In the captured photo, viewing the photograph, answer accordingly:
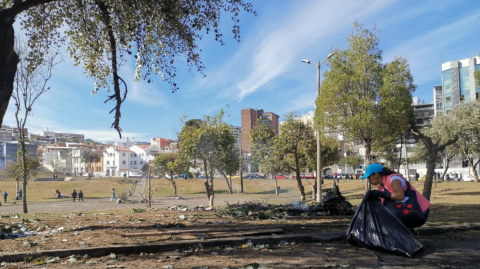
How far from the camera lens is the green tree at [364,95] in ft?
46.5

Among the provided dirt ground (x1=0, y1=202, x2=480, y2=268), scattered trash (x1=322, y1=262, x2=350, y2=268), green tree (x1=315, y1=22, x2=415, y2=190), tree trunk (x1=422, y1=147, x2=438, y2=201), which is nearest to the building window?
green tree (x1=315, y1=22, x2=415, y2=190)

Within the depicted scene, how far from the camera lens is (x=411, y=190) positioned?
17.2 feet

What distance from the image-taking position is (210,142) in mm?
18828

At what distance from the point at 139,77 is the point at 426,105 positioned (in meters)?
102

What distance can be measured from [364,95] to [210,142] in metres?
8.24

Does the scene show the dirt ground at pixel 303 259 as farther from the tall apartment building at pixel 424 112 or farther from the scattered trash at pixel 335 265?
the tall apartment building at pixel 424 112

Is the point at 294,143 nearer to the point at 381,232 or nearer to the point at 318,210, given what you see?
the point at 318,210

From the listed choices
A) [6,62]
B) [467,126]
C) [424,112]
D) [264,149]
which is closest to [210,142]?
[264,149]

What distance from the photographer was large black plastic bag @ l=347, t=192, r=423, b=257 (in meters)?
4.82

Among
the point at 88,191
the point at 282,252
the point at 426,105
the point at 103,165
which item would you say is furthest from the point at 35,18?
the point at 103,165

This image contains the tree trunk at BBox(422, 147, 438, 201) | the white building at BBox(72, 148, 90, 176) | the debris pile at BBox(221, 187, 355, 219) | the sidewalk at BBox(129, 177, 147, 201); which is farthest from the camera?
the white building at BBox(72, 148, 90, 176)

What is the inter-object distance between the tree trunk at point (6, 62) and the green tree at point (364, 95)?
11.6 m

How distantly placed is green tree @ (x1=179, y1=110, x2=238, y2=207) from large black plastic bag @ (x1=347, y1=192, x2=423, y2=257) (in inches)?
544

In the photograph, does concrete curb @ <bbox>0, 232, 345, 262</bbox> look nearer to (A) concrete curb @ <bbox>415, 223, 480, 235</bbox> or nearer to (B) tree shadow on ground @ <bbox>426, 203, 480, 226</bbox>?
(A) concrete curb @ <bbox>415, 223, 480, 235</bbox>
